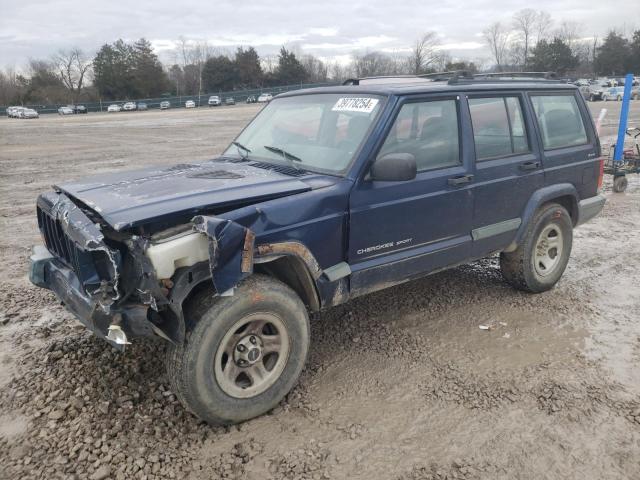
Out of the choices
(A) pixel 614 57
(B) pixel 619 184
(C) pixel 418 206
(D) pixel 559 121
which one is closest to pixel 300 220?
(C) pixel 418 206

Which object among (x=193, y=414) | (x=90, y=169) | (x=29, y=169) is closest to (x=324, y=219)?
(x=193, y=414)

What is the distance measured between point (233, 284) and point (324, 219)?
0.81m

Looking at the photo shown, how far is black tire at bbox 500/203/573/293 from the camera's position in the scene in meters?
4.85

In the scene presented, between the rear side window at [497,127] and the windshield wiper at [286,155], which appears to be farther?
the rear side window at [497,127]

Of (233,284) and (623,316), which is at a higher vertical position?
(233,284)

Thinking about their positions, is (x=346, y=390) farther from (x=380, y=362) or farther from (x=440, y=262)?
(x=440, y=262)

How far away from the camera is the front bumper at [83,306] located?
112 inches

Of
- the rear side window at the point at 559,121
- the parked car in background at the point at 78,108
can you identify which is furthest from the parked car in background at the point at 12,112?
the rear side window at the point at 559,121

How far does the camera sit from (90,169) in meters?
13.1

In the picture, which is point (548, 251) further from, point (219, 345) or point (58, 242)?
point (58, 242)

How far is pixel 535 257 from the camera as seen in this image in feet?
16.5

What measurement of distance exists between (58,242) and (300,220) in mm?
1642

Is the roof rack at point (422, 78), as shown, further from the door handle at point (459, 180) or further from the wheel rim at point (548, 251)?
the wheel rim at point (548, 251)

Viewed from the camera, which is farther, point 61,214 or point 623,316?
point 623,316
